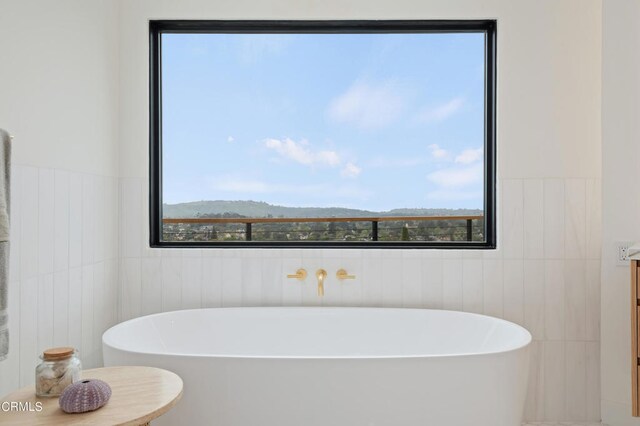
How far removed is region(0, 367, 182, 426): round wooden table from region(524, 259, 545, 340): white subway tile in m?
1.96

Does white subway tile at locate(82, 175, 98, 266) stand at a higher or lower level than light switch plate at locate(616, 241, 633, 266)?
higher

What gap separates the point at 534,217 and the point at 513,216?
0.12m

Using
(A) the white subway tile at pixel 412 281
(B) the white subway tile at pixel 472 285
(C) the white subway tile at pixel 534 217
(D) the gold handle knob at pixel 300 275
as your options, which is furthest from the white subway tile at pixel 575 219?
(D) the gold handle knob at pixel 300 275

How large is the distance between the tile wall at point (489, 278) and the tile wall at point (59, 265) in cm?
19

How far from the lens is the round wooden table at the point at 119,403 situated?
127 cm

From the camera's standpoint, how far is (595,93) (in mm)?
2590

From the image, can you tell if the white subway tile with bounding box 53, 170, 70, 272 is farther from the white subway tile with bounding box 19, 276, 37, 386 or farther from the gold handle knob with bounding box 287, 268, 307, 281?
the gold handle knob with bounding box 287, 268, 307, 281

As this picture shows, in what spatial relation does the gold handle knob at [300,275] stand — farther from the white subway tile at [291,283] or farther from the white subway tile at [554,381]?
the white subway tile at [554,381]

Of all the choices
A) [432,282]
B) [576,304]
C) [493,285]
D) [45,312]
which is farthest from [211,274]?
[576,304]

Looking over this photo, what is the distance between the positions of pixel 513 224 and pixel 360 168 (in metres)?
0.94

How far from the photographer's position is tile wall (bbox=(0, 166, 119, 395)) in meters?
1.79

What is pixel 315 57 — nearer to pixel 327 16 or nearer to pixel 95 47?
pixel 327 16

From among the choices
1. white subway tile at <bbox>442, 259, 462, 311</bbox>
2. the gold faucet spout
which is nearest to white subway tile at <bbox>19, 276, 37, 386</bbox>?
the gold faucet spout

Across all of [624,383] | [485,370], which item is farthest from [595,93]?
[485,370]
